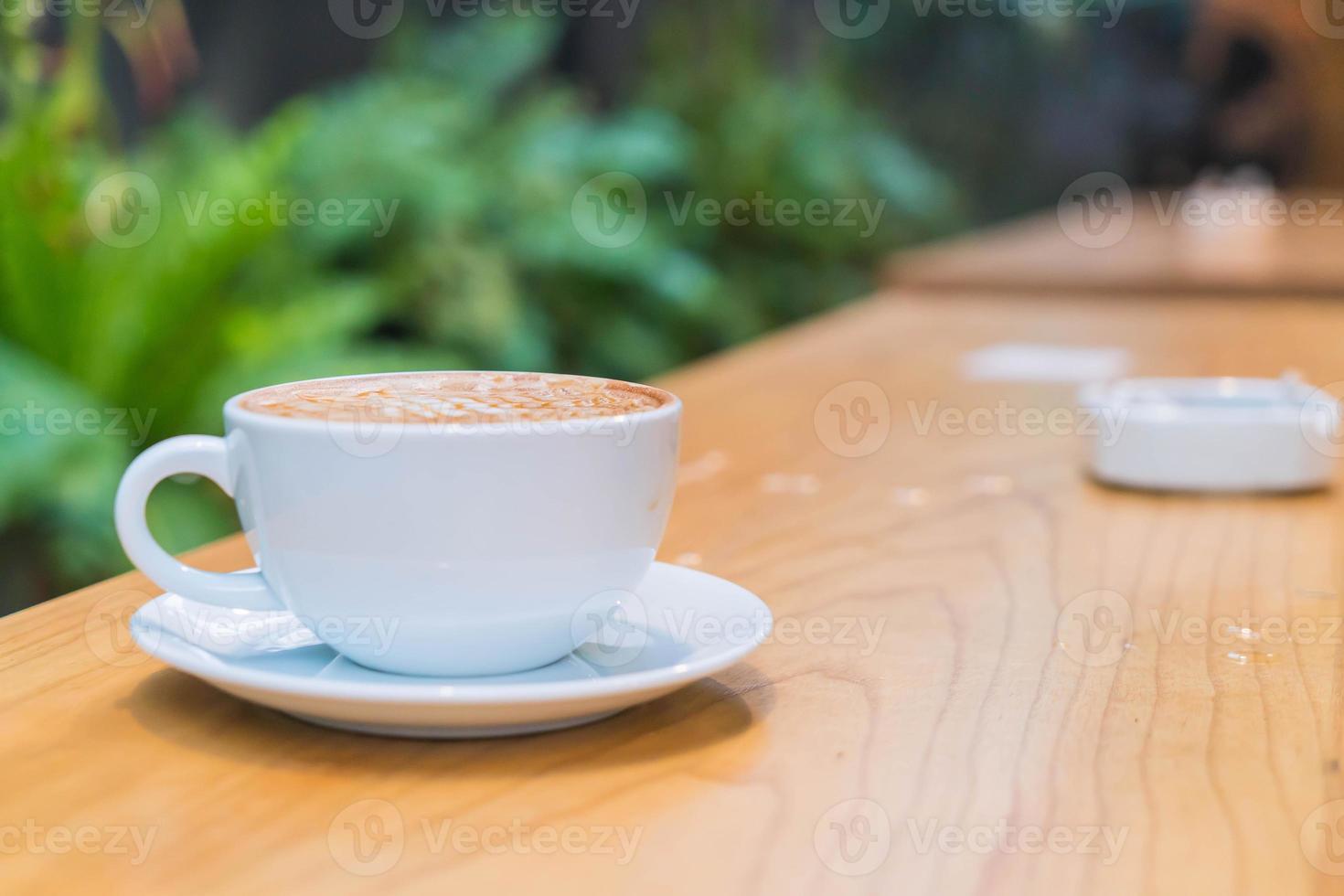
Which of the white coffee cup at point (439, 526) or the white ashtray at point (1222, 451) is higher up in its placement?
the white ashtray at point (1222, 451)

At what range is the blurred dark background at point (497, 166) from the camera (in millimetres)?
2809

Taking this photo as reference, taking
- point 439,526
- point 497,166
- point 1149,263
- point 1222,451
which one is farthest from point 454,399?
point 497,166

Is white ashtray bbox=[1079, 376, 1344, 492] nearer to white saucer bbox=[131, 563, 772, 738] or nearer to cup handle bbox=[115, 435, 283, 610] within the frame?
white saucer bbox=[131, 563, 772, 738]

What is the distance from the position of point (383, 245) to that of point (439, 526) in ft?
11.5

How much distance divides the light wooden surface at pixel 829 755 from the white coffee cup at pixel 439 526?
0.04m

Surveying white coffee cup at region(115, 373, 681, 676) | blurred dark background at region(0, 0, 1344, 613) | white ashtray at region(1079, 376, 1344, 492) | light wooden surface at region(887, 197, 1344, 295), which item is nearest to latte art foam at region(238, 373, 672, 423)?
white coffee cup at region(115, 373, 681, 676)

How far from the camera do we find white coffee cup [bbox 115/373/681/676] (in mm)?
471

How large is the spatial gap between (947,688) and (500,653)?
0.58ft

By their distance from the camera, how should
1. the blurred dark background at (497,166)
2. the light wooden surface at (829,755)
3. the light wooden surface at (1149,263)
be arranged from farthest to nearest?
the blurred dark background at (497,166), the light wooden surface at (1149,263), the light wooden surface at (829,755)

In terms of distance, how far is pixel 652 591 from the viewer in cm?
60

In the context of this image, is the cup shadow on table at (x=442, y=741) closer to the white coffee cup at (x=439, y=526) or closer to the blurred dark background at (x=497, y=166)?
the white coffee cup at (x=439, y=526)

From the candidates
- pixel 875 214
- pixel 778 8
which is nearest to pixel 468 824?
pixel 875 214

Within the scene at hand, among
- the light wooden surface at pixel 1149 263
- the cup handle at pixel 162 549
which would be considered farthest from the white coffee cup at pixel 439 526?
the light wooden surface at pixel 1149 263

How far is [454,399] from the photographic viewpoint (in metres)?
0.54
